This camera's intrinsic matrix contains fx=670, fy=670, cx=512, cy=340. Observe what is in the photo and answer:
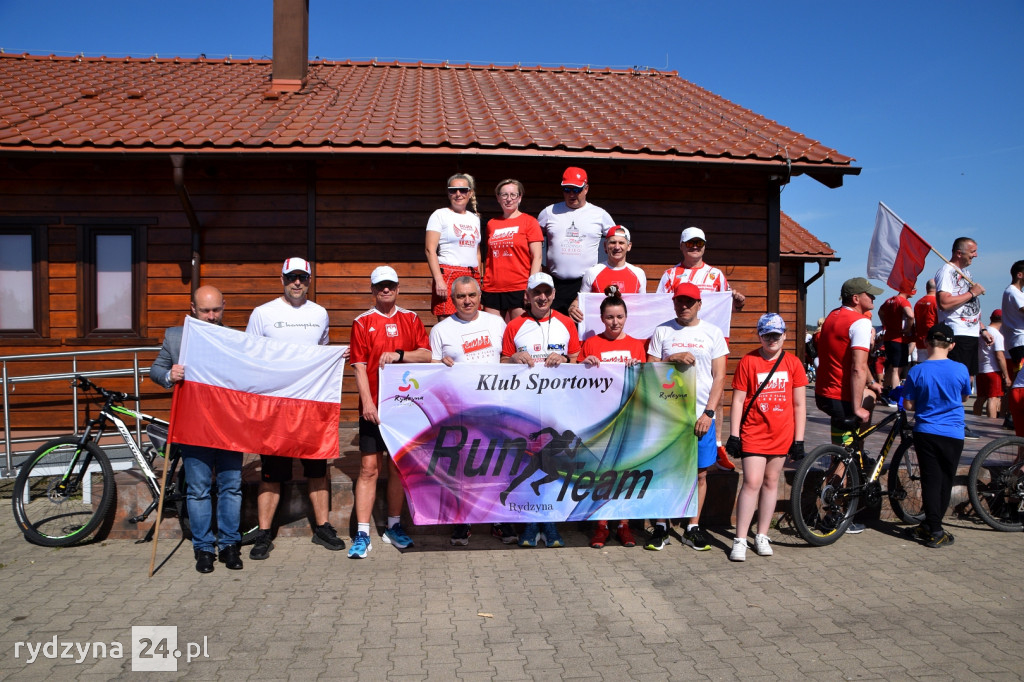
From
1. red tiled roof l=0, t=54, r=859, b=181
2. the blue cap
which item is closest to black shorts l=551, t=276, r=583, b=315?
the blue cap

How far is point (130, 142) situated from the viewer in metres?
7.50

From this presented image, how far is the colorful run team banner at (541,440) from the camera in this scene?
5.11 metres

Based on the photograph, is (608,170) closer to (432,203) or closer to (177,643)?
(432,203)

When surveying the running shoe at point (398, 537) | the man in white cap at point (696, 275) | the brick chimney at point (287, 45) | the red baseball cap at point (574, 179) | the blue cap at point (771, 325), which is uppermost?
the brick chimney at point (287, 45)

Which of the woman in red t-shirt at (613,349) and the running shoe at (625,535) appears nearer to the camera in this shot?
the woman in red t-shirt at (613,349)

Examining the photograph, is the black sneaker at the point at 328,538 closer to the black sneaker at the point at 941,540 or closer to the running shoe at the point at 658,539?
the running shoe at the point at 658,539

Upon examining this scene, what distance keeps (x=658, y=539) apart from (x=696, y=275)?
7.61ft

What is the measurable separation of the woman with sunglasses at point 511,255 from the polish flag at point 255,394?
1.62 m

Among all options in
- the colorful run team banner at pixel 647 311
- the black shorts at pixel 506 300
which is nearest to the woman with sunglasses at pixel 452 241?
the black shorts at pixel 506 300

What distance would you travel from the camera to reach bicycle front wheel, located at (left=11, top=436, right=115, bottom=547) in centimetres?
525

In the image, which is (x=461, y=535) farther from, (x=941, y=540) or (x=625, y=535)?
(x=941, y=540)

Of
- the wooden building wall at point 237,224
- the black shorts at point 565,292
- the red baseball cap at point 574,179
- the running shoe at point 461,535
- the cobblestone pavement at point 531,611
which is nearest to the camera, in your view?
the cobblestone pavement at point 531,611

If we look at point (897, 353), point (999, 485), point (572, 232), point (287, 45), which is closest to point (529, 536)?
point (572, 232)

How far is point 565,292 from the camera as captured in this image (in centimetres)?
655
